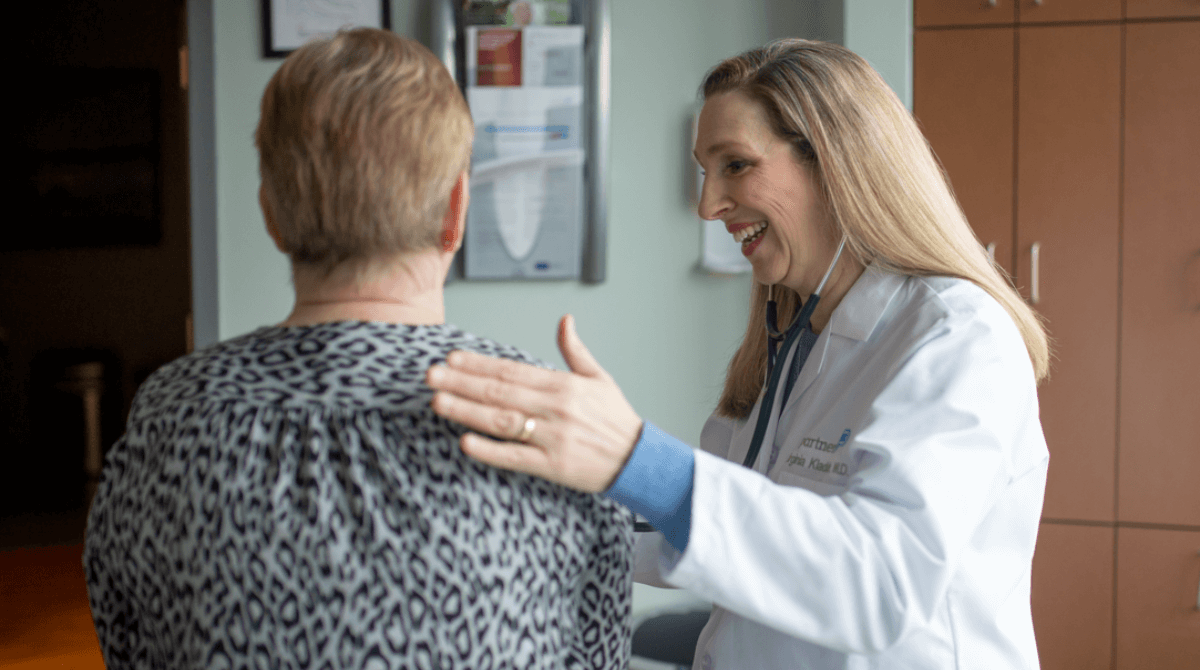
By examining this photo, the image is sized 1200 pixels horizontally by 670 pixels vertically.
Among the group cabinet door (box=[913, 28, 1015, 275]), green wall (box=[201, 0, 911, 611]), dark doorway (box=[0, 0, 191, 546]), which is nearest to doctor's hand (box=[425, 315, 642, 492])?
green wall (box=[201, 0, 911, 611])

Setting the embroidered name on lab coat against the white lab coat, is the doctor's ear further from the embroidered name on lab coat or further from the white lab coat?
the embroidered name on lab coat

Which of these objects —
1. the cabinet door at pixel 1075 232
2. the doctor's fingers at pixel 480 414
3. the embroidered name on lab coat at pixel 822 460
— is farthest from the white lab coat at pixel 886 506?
the cabinet door at pixel 1075 232

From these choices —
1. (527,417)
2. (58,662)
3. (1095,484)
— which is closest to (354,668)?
(527,417)

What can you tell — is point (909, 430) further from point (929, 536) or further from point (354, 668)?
point (354, 668)

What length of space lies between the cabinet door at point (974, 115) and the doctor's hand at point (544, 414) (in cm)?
181

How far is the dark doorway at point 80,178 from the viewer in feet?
16.1

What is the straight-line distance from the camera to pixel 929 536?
777 mm

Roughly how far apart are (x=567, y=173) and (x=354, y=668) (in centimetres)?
191

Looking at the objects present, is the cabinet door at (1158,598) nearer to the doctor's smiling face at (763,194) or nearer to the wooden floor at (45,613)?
the doctor's smiling face at (763,194)

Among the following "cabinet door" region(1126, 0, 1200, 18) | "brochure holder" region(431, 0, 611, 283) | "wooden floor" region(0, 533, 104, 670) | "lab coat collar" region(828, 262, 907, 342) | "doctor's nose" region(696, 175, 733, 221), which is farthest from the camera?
"brochure holder" region(431, 0, 611, 283)

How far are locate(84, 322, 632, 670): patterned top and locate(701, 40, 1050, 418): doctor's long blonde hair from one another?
0.62 metres

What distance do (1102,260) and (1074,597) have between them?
92 centimetres

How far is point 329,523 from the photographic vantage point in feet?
1.95

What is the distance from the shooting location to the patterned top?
0.59 metres
